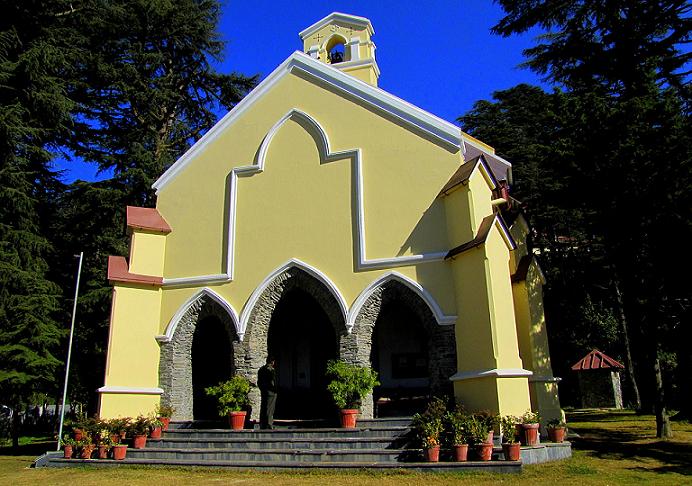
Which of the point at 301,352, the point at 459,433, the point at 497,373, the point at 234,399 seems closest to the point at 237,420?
the point at 234,399

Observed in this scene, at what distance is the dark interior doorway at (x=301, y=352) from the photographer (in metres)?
14.5

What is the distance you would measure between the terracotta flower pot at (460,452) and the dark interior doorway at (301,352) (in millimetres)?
5658

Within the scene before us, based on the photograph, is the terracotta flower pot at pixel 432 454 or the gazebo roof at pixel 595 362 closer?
the terracotta flower pot at pixel 432 454

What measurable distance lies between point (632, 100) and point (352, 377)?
28.0ft

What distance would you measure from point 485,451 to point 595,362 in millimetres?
17486

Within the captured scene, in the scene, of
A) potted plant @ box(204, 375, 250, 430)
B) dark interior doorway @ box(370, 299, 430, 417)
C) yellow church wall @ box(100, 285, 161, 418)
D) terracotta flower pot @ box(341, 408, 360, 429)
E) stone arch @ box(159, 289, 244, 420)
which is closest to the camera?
terracotta flower pot @ box(341, 408, 360, 429)

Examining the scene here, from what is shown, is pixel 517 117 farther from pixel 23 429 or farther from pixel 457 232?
pixel 23 429

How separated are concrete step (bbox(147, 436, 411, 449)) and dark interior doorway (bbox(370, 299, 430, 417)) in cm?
343

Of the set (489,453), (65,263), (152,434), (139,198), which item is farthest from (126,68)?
(489,453)

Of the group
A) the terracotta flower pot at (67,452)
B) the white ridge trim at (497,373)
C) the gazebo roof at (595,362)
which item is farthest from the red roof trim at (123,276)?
the gazebo roof at (595,362)

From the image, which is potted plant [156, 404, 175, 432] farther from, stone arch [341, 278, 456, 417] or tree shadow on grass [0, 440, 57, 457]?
tree shadow on grass [0, 440, 57, 457]

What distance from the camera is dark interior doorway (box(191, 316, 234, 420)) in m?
14.8

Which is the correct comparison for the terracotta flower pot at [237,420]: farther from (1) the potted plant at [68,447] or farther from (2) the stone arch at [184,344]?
(1) the potted plant at [68,447]

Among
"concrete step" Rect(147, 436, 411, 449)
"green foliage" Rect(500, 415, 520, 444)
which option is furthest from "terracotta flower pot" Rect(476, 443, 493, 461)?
"concrete step" Rect(147, 436, 411, 449)
